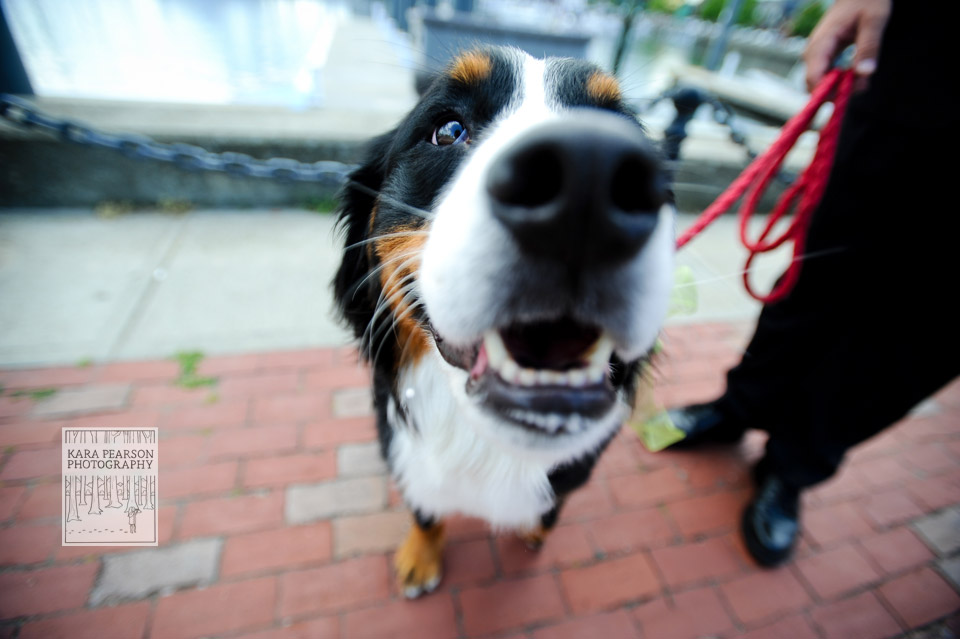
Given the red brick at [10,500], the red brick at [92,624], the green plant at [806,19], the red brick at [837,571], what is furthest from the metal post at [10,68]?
the green plant at [806,19]

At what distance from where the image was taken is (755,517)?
6.72 ft

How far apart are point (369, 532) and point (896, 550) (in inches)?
99.2

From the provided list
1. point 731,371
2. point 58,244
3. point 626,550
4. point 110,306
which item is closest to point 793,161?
point 731,371

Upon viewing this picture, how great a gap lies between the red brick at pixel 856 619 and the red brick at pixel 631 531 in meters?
0.67

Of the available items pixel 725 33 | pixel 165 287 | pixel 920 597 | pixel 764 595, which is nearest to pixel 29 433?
pixel 165 287

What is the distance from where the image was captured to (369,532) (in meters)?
1.91

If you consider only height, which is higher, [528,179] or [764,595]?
[528,179]

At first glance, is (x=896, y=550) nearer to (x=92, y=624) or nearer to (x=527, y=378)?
(x=527, y=378)

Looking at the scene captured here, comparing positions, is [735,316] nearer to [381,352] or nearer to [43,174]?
[381,352]

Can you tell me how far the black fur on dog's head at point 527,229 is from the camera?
0.68 metres

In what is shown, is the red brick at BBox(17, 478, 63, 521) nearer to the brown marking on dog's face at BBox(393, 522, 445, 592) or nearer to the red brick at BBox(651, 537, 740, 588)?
the brown marking on dog's face at BBox(393, 522, 445, 592)

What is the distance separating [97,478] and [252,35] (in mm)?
9523

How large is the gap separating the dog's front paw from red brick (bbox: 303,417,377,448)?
646mm

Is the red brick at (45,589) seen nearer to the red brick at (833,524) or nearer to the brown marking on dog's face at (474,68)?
the brown marking on dog's face at (474,68)
